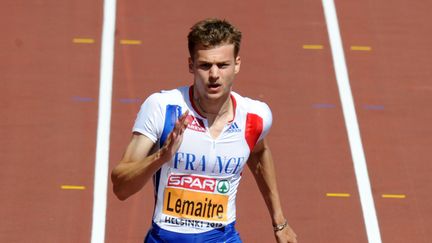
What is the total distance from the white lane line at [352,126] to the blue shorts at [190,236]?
143 inches

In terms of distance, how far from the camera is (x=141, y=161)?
552cm

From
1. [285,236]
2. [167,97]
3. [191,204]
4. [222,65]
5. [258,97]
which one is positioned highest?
[222,65]

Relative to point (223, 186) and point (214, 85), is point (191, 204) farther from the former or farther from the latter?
point (214, 85)

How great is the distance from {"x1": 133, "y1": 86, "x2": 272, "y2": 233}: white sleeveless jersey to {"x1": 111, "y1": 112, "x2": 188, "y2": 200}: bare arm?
9 centimetres

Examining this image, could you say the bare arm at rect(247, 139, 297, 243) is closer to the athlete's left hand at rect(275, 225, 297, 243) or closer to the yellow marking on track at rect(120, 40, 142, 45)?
the athlete's left hand at rect(275, 225, 297, 243)

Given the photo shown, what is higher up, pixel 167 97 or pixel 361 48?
pixel 361 48

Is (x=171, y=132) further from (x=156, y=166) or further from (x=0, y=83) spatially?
(x=0, y=83)

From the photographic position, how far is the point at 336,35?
12797 millimetres

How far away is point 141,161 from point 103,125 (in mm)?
5525

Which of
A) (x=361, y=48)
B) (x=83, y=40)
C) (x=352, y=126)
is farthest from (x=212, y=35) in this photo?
(x=361, y=48)

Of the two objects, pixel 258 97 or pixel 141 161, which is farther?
pixel 258 97

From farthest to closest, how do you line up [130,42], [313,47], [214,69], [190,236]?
[313,47] → [130,42] → [190,236] → [214,69]

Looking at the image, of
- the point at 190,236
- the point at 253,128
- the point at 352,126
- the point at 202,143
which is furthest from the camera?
the point at 352,126

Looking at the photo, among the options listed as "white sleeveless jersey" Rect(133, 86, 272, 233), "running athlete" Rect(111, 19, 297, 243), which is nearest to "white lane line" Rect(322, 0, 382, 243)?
"running athlete" Rect(111, 19, 297, 243)
